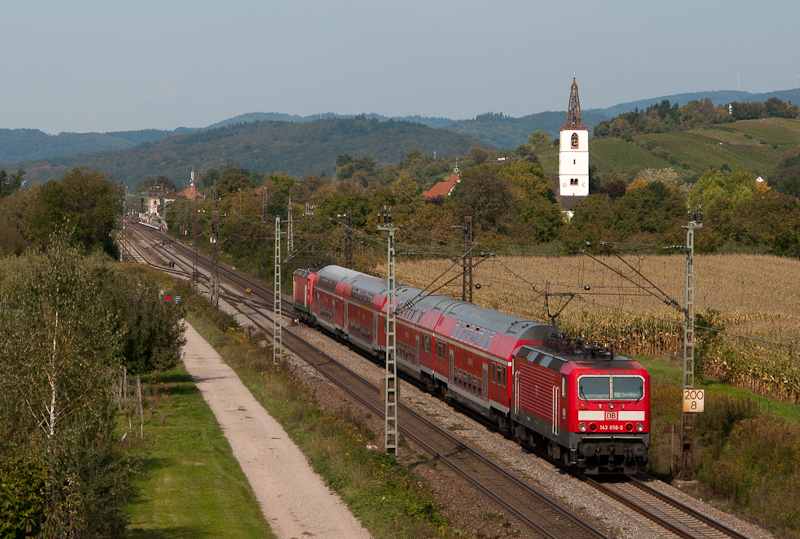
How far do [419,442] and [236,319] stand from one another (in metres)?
39.9

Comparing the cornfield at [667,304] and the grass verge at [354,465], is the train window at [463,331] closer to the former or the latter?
the cornfield at [667,304]

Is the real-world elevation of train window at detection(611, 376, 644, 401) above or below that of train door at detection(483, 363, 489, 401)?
above

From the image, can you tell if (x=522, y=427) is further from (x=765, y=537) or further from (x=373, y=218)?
(x=373, y=218)

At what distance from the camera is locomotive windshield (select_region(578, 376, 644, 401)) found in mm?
23203

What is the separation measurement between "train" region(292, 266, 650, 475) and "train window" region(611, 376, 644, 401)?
3 centimetres

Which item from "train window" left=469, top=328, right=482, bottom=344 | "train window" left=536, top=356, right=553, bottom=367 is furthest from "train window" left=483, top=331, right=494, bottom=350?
"train window" left=536, top=356, right=553, bottom=367

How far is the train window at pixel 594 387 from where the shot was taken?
23188 mm

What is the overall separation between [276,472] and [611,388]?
430 inches

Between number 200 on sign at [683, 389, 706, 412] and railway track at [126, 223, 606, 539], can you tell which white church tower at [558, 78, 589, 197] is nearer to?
railway track at [126, 223, 606, 539]

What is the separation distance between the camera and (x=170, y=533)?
19.8 metres

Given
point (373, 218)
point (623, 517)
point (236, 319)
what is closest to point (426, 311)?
point (623, 517)

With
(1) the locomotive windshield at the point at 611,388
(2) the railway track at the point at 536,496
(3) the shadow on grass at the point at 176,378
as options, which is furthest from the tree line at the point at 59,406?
(3) the shadow on grass at the point at 176,378

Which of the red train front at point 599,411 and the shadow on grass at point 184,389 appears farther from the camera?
the shadow on grass at point 184,389

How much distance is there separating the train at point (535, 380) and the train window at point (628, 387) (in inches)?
1.1
